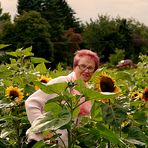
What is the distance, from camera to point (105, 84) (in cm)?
189

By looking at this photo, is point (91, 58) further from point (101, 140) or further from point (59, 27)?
point (59, 27)

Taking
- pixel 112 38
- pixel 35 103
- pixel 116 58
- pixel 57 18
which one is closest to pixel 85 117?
pixel 35 103

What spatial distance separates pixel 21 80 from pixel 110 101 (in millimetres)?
887

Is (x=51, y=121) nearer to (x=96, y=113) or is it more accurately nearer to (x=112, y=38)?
(x=96, y=113)

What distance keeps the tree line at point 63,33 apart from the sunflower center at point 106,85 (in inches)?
1429

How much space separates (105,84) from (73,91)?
31 centimetres

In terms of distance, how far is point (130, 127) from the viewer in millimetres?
1917

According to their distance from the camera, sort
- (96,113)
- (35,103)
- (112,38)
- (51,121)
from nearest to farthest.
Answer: (51,121), (96,113), (35,103), (112,38)

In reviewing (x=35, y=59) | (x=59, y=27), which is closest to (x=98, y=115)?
(x=35, y=59)

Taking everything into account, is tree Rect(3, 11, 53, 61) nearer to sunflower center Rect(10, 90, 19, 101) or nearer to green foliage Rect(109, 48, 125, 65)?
green foliage Rect(109, 48, 125, 65)

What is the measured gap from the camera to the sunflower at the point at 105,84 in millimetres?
1860

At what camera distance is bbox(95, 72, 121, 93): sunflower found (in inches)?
73.2

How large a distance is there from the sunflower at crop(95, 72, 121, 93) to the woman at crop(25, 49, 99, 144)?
261 millimetres

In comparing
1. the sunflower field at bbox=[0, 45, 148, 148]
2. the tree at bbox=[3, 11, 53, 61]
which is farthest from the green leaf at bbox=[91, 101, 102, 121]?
the tree at bbox=[3, 11, 53, 61]
